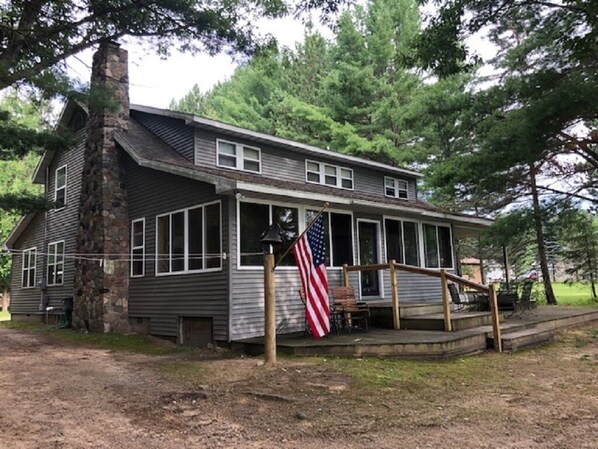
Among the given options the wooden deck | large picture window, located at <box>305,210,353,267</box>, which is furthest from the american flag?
large picture window, located at <box>305,210,353,267</box>

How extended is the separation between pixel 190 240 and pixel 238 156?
8.84ft

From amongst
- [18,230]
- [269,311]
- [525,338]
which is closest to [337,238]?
[269,311]

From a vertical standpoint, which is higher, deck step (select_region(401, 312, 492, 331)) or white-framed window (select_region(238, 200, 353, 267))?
white-framed window (select_region(238, 200, 353, 267))

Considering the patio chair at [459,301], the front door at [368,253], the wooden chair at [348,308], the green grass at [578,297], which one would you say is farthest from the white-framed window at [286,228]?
the green grass at [578,297]

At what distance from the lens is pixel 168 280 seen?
10617 mm

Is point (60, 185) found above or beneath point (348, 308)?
above

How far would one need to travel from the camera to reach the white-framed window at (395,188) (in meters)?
16.0

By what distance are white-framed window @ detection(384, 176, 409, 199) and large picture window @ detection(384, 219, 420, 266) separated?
2.70m

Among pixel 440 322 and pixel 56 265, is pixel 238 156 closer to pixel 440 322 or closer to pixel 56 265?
pixel 440 322

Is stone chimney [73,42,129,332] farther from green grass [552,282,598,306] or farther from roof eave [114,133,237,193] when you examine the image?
green grass [552,282,598,306]

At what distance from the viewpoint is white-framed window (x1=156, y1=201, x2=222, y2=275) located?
948 cm

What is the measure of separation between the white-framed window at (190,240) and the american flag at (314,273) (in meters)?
2.15

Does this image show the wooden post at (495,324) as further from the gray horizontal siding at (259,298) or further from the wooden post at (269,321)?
the wooden post at (269,321)

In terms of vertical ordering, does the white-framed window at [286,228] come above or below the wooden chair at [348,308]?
above
